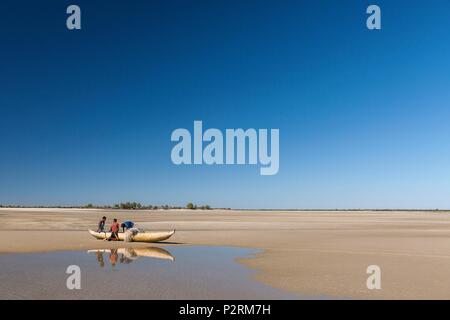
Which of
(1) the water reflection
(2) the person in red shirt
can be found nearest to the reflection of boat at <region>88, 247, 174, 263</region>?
(1) the water reflection

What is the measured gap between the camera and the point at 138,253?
84.2 ft

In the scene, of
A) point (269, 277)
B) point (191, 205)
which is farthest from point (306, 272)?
point (191, 205)

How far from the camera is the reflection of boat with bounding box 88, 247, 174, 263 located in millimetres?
23828

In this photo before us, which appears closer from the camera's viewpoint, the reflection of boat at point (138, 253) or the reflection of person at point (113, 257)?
the reflection of person at point (113, 257)

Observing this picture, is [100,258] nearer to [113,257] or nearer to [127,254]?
[113,257]

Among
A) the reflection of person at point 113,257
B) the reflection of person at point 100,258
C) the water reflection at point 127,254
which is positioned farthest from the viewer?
the water reflection at point 127,254

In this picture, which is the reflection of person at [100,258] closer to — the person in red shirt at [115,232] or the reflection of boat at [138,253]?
the reflection of boat at [138,253]

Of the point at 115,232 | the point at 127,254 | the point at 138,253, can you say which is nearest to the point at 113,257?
the point at 127,254

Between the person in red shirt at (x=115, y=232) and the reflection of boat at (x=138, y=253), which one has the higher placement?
the person in red shirt at (x=115, y=232)

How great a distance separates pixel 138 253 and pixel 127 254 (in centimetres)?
78

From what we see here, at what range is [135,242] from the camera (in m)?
31.9

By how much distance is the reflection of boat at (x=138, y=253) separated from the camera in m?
23.8

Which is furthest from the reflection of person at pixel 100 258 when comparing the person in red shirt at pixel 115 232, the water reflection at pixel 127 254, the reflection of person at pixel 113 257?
the person in red shirt at pixel 115 232
